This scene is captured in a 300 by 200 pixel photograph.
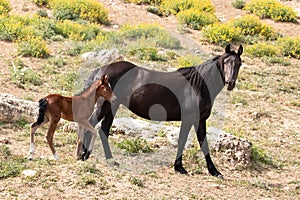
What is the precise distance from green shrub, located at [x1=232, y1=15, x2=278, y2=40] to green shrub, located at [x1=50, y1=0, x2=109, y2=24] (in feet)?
17.5

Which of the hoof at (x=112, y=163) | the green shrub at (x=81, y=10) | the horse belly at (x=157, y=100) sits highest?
the horse belly at (x=157, y=100)

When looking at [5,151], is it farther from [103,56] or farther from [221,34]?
[221,34]

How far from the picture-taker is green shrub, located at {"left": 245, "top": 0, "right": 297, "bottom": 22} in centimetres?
2405

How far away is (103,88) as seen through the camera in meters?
8.53

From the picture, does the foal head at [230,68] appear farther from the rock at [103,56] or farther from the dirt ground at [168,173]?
the rock at [103,56]

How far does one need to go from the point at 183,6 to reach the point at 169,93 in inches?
616

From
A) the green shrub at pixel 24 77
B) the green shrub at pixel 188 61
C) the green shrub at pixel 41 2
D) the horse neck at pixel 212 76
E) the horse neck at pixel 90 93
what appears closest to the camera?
the horse neck at pixel 90 93

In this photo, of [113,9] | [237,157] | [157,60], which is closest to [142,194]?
[237,157]

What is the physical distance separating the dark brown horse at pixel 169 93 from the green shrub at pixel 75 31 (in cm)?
917

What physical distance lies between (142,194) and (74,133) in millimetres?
3190

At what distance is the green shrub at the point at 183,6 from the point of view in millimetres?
24203

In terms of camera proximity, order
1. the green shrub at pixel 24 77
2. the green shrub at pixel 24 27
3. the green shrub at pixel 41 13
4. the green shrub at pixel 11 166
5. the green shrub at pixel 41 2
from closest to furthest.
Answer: the green shrub at pixel 11 166 → the green shrub at pixel 24 77 → the green shrub at pixel 24 27 → the green shrub at pixel 41 13 → the green shrub at pixel 41 2

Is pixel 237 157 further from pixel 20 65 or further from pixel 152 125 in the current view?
pixel 20 65

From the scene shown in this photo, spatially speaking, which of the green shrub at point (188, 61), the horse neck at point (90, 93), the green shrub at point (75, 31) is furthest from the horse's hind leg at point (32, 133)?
the green shrub at point (75, 31)
